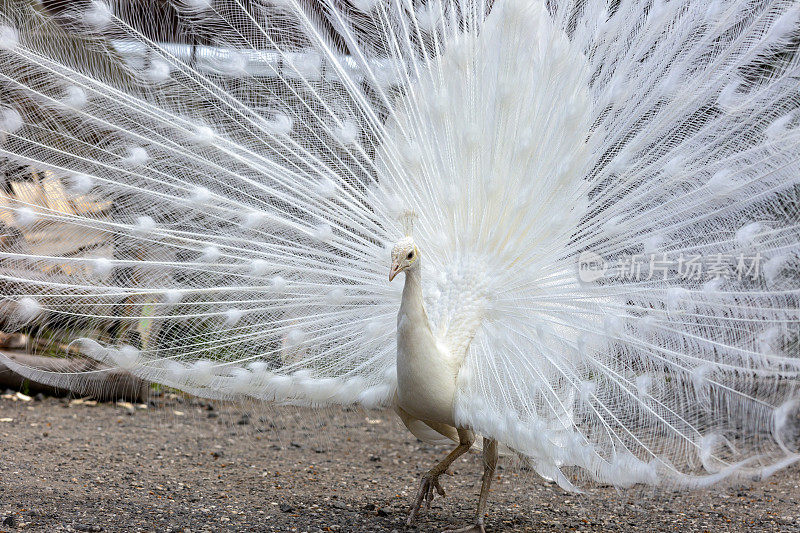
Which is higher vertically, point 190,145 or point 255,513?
point 190,145

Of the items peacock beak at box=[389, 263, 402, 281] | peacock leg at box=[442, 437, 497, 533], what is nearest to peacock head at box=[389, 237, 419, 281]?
peacock beak at box=[389, 263, 402, 281]

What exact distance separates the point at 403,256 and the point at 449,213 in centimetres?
67

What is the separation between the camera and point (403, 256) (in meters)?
2.96

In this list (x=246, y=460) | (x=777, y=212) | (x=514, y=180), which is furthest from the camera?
(x=246, y=460)

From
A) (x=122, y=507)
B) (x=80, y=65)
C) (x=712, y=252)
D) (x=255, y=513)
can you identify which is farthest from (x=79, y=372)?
(x=712, y=252)

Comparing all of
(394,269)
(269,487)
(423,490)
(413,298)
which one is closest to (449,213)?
(413,298)

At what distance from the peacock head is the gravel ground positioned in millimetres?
1060

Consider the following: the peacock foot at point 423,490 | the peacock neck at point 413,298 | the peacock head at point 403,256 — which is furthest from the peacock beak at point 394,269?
the peacock foot at point 423,490

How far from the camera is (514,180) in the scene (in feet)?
11.3

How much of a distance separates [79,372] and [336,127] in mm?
1702

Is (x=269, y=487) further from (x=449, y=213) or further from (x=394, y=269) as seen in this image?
(x=394, y=269)

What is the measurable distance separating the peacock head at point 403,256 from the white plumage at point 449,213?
2 cm

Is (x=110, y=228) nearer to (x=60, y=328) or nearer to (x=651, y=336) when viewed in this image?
(x=60, y=328)

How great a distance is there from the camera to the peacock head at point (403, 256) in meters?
2.91
